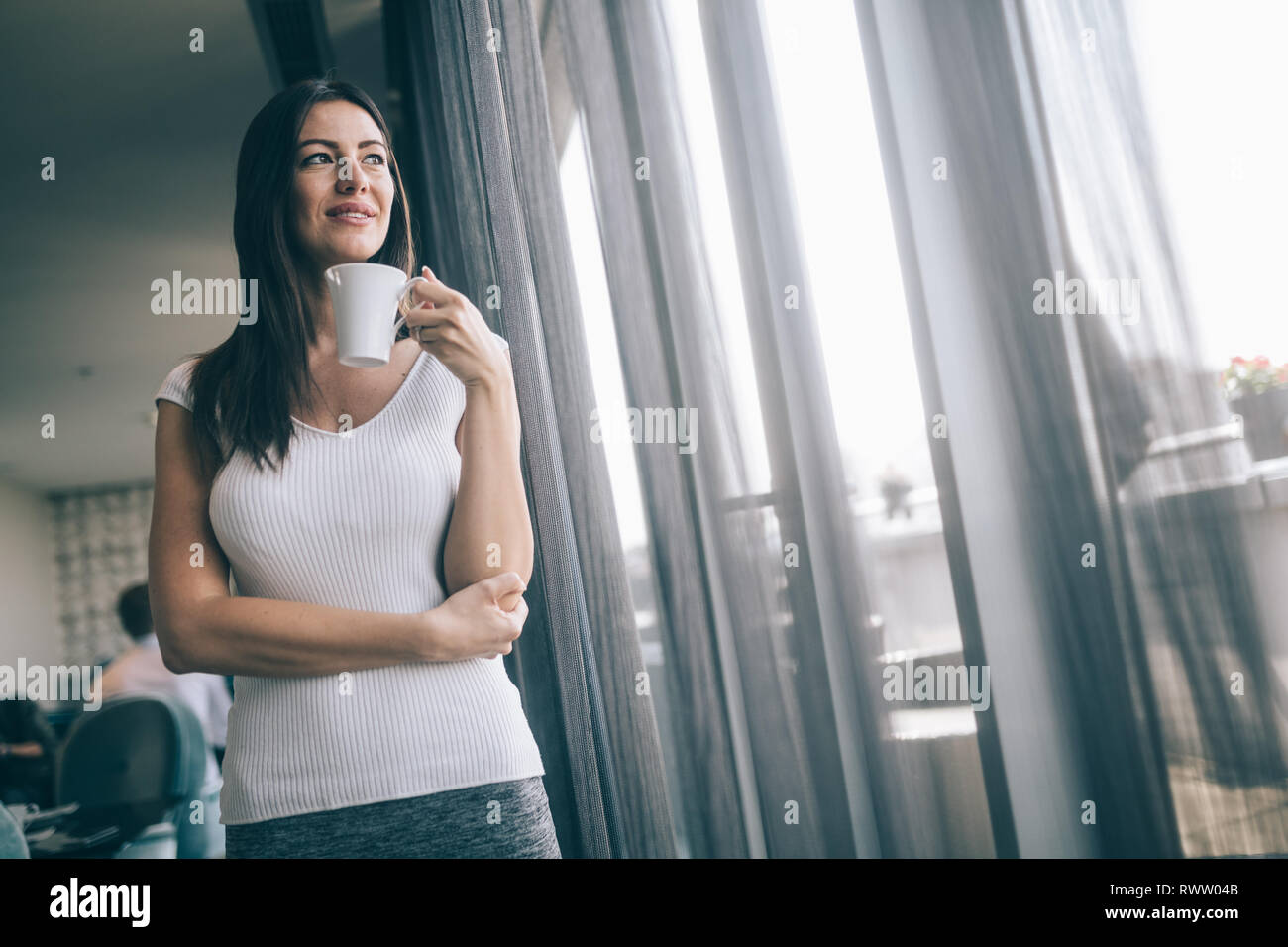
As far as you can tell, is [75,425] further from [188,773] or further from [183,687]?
[188,773]

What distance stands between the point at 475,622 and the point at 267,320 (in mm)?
395

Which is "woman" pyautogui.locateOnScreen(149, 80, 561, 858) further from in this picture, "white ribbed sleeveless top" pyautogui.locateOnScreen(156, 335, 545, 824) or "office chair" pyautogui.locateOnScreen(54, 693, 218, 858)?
"office chair" pyautogui.locateOnScreen(54, 693, 218, 858)

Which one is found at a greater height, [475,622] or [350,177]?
[350,177]

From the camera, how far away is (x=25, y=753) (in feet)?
9.46

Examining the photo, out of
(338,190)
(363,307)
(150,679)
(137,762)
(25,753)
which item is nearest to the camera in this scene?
(363,307)

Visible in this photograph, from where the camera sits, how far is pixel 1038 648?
73 cm

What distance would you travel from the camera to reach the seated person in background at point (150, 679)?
2521mm

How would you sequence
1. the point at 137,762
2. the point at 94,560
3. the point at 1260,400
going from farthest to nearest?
the point at 94,560, the point at 137,762, the point at 1260,400

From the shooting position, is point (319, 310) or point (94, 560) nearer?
point (319, 310)

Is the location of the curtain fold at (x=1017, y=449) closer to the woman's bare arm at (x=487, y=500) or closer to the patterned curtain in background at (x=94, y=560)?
the woman's bare arm at (x=487, y=500)

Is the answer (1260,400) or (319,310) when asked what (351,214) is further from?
(1260,400)

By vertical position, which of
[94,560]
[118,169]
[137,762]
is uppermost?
[118,169]

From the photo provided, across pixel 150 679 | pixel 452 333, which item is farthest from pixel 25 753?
pixel 452 333
